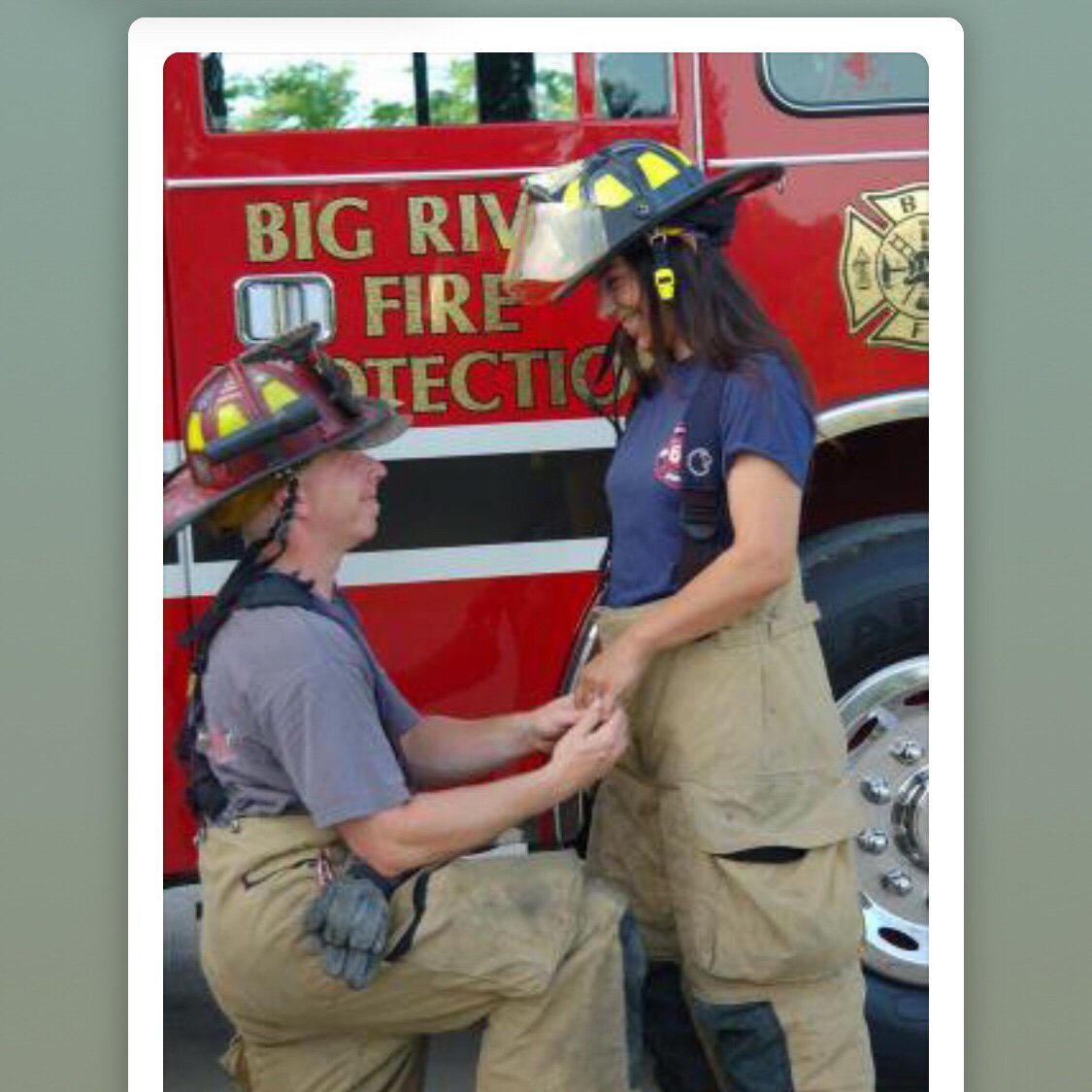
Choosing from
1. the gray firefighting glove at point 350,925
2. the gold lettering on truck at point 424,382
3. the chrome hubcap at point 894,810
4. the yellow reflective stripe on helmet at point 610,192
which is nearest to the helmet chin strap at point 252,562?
the gold lettering on truck at point 424,382

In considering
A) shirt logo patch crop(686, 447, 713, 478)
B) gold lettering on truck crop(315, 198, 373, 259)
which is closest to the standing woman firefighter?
shirt logo patch crop(686, 447, 713, 478)

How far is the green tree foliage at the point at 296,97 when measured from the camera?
2.59 metres

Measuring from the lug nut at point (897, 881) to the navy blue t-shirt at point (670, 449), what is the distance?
0.68 m

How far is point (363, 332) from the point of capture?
2631 millimetres

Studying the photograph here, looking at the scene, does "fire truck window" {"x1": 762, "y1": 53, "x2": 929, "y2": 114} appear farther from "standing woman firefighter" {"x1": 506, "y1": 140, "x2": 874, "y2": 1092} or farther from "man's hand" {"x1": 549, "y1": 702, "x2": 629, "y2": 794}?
"man's hand" {"x1": 549, "y1": 702, "x2": 629, "y2": 794}

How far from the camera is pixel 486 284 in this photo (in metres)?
2.66

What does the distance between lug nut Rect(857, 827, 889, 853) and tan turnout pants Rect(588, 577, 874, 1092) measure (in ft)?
0.81

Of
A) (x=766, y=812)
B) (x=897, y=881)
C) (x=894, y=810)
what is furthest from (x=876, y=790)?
(x=766, y=812)

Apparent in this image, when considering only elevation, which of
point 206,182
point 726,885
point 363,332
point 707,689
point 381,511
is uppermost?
point 206,182

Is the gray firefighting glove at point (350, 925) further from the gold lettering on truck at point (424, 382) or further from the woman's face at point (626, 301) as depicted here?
the woman's face at point (626, 301)

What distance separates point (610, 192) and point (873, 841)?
1.11m
